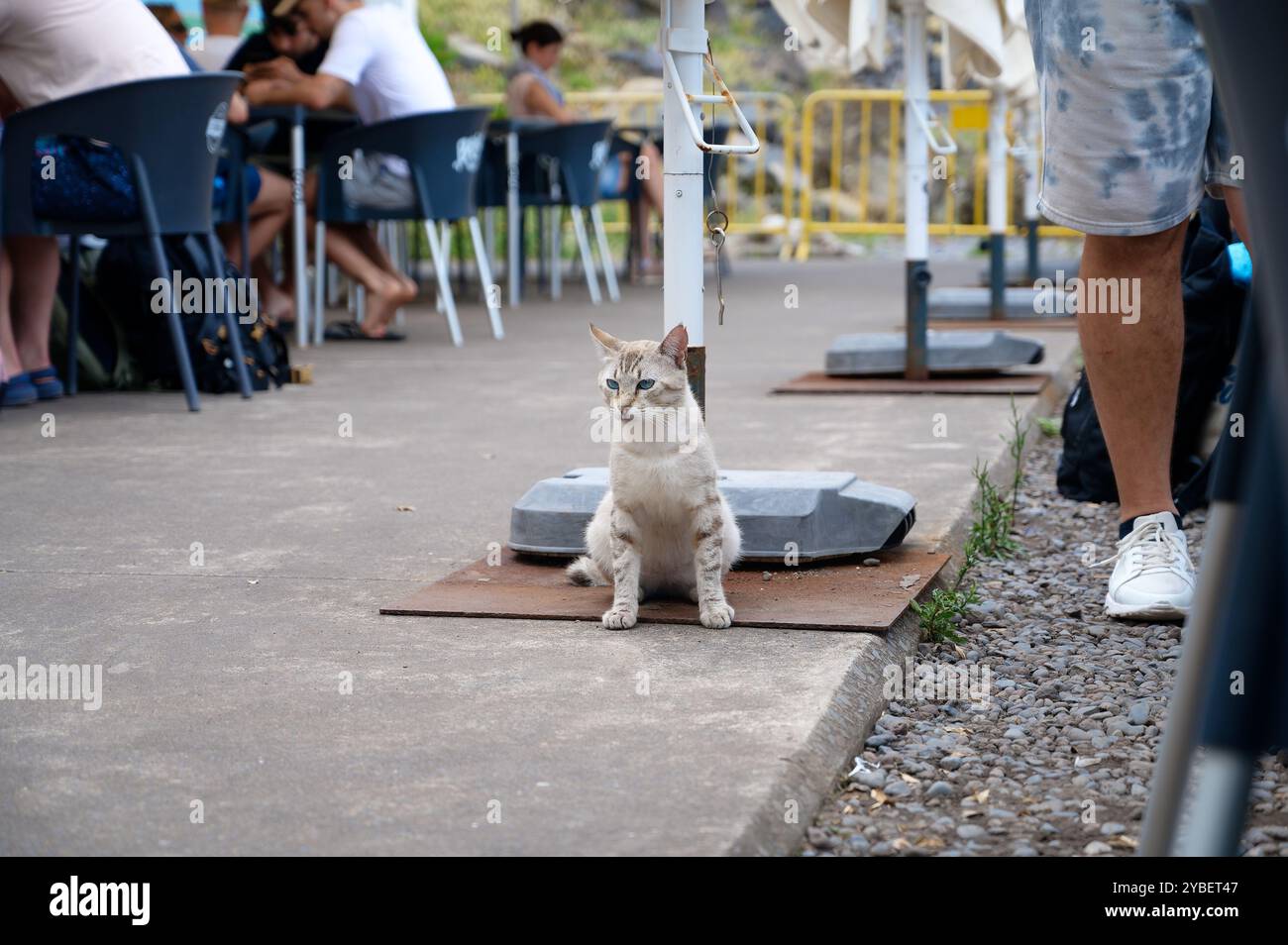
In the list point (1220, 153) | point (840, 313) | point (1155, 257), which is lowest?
point (840, 313)

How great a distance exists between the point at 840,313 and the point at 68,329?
4.49 meters

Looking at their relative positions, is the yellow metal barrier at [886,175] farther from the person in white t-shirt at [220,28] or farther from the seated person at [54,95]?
the seated person at [54,95]

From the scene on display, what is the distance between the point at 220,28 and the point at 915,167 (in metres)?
4.59

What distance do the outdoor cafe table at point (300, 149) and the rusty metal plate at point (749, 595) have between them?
404cm

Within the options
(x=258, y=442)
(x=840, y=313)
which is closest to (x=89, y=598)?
(x=258, y=442)

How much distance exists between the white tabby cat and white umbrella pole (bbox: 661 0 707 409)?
0.80ft

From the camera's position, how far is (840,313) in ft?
28.5

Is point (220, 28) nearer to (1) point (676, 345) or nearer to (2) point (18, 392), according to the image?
(2) point (18, 392)

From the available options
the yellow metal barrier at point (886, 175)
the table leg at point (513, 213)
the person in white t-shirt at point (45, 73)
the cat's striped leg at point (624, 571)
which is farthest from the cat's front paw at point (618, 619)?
the yellow metal barrier at point (886, 175)

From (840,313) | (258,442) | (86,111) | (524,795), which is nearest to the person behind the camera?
(524,795)

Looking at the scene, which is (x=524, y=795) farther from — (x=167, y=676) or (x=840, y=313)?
(x=840, y=313)

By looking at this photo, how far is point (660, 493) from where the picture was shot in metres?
2.65

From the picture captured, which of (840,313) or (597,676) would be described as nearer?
(597,676)

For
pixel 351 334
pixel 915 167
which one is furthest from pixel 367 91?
pixel 915 167
